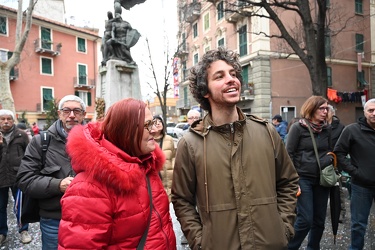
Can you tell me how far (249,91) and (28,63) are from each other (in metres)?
24.8

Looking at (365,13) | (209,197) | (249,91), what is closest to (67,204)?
(209,197)

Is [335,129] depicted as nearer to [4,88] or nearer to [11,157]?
[11,157]

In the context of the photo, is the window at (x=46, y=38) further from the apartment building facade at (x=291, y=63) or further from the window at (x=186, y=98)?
the apartment building facade at (x=291, y=63)

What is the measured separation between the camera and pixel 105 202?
159 cm

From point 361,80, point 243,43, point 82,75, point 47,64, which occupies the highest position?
point 47,64

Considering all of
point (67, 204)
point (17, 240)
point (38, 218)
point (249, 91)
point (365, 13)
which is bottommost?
point (17, 240)

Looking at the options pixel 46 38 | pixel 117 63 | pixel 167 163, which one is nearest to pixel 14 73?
pixel 46 38

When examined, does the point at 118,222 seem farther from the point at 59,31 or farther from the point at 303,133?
the point at 59,31

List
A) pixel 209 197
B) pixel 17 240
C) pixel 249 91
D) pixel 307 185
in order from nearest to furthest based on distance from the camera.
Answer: pixel 209 197
pixel 307 185
pixel 17 240
pixel 249 91

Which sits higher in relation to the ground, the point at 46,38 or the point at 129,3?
the point at 46,38

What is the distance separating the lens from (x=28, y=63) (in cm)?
3316

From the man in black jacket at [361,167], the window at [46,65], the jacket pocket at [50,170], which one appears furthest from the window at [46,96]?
the man in black jacket at [361,167]

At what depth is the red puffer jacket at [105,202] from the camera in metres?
1.54

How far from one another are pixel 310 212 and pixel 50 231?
2720 millimetres
